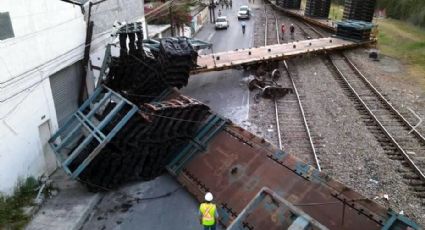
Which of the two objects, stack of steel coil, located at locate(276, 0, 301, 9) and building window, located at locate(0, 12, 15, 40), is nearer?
building window, located at locate(0, 12, 15, 40)

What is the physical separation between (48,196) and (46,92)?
3.23 m

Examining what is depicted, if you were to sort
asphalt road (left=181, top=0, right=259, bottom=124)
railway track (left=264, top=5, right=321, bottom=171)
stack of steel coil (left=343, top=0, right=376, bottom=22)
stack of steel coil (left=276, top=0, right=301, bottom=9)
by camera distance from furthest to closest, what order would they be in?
stack of steel coil (left=276, top=0, right=301, bottom=9) < stack of steel coil (left=343, top=0, right=376, bottom=22) < asphalt road (left=181, top=0, right=259, bottom=124) < railway track (left=264, top=5, right=321, bottom=171)

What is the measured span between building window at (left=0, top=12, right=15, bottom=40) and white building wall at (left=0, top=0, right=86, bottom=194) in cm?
11

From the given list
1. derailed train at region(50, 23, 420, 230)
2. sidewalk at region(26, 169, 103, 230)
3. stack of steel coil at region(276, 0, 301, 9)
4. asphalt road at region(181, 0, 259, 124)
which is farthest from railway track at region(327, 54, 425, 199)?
stack of steel coil at region(276, 0, 301, 9)

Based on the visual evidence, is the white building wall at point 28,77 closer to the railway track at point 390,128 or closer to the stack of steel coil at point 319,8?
the railway track at point 390,128

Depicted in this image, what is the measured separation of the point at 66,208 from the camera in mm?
10656

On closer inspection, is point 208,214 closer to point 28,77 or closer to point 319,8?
point 28,77

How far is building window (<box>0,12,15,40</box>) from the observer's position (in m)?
10.0

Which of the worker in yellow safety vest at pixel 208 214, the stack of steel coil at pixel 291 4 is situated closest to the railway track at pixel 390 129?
the worker in yellow safety vest at pixel 208 214

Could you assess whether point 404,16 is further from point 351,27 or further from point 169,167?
point 169,167

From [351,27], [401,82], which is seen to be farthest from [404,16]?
[401,82]

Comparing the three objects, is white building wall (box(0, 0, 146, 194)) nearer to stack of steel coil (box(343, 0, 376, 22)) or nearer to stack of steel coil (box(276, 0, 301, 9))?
stack of steel coil (box(343, 0, 376, 22))

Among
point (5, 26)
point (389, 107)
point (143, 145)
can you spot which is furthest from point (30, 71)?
point (389, 107)

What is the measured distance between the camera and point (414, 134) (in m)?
13.9
